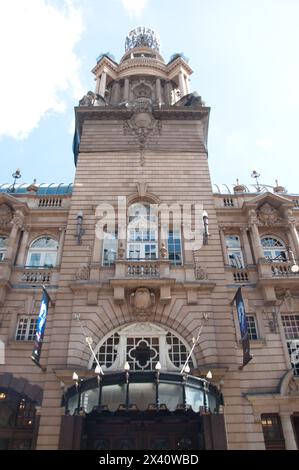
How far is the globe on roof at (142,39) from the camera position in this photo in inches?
1804

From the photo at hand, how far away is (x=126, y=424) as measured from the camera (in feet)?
56.4

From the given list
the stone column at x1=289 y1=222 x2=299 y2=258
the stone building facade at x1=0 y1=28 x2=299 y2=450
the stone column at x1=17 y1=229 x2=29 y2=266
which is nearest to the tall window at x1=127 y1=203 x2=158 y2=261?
the stone building facade at x1=0 y1=28 x2=299 y2=450

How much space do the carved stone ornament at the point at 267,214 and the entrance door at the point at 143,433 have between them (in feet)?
42.7

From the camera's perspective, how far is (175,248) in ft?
75.0

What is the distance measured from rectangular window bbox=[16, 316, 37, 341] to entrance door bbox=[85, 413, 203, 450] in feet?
18.7

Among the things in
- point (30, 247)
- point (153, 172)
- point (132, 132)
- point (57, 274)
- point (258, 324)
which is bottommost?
point (258, 324)

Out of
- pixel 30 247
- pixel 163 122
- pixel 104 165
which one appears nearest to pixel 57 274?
pixel 30 247

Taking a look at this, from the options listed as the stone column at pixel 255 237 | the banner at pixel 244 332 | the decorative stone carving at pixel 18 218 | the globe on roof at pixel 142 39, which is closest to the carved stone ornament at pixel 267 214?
the stone column at pixel 255 237

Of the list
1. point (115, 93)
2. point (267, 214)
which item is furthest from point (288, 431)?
point (115, 93)

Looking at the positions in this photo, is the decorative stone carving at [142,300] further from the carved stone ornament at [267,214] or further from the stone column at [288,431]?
the carved stone ornament at [267,214]

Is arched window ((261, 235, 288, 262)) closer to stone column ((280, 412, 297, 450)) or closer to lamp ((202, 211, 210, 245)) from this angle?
lamp ((202, 211, 210, 245))

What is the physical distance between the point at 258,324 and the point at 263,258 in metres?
3.83

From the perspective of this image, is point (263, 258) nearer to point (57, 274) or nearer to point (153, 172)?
point (153, 172)

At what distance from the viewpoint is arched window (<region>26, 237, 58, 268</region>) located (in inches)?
Answer: 896
